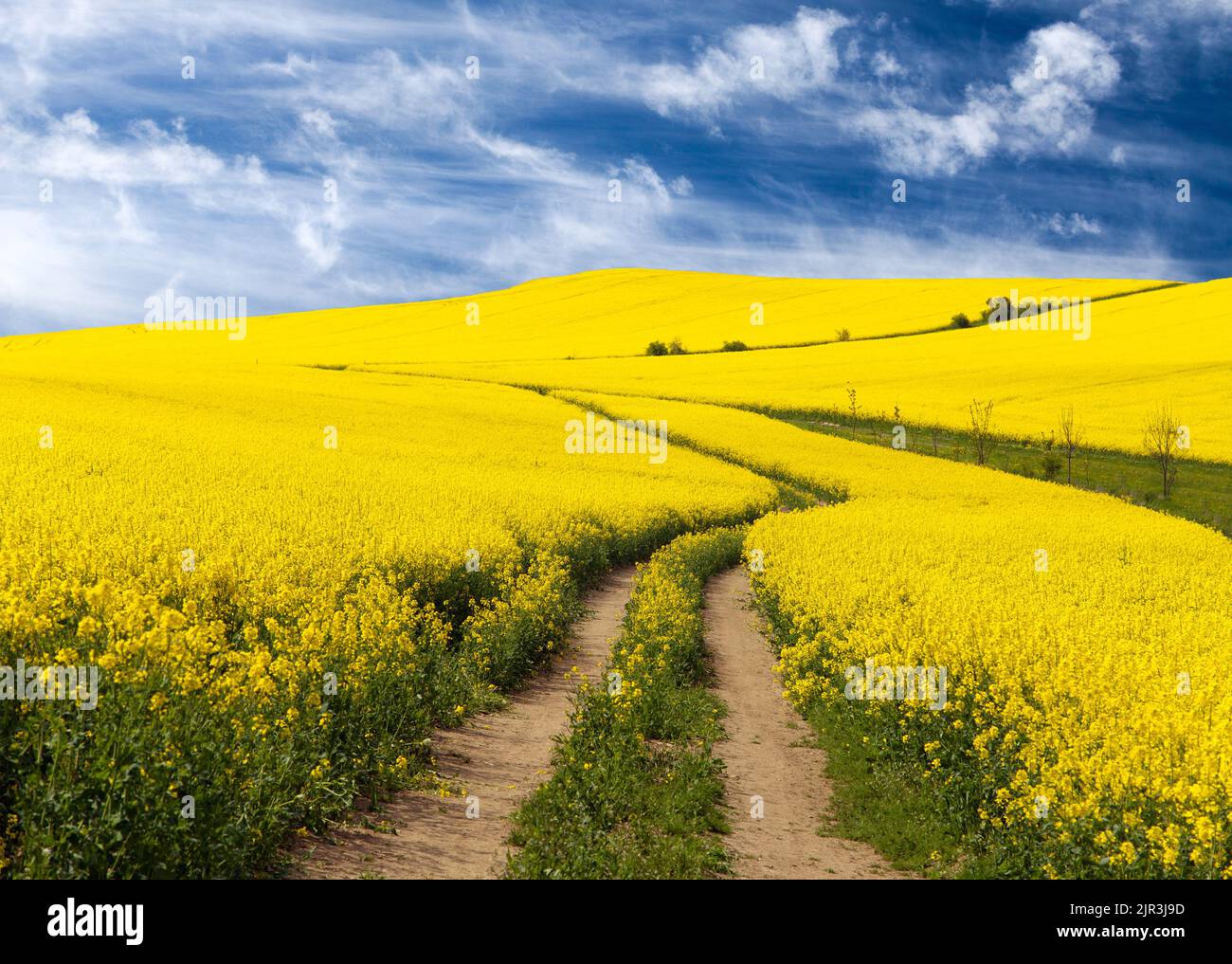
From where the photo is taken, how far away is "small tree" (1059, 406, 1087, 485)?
42.3m

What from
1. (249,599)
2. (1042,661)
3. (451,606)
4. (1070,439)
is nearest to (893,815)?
(1042,661)

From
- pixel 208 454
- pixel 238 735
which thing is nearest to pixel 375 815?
pixel 238 735

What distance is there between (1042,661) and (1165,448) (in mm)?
38153

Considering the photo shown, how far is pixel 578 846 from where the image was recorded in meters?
6.75

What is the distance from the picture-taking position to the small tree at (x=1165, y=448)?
38.7 metres

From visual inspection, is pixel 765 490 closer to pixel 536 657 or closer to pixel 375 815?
pixel 536 657

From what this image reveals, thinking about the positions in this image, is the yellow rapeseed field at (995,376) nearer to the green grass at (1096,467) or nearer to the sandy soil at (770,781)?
the green grass at (1096,467)

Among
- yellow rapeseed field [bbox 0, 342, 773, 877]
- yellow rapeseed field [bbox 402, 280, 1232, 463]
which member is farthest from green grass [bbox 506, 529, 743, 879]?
yellow rapeseed field [bbox 402, 280, 1232, 463]

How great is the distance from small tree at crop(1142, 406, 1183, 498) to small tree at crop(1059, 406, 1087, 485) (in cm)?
294

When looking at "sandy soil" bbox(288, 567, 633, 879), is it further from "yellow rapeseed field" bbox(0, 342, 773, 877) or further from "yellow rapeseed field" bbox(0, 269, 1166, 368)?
"yellow rapeseed field" bbox(0, 269, 1166, 368)

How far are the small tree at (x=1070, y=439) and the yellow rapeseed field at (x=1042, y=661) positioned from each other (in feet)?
50.4

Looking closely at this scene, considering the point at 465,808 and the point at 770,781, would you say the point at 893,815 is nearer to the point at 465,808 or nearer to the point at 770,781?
the point at 770,781

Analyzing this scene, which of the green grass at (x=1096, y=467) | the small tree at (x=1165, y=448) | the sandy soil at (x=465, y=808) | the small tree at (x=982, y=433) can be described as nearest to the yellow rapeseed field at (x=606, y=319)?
the green grass at (x=1096, y=467)

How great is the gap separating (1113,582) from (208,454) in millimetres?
22162
